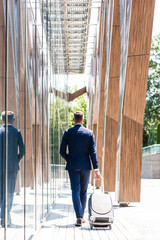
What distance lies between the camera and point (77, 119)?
7.27 m

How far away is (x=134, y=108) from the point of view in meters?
10.0

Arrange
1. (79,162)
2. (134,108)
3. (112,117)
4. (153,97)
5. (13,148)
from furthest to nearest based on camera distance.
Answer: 1. (153,97)
2. (112,117)
3. (134,108)
4. (79,162)
5. (13,148)

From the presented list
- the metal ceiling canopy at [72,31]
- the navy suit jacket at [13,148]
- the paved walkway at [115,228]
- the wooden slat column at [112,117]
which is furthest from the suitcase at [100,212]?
the wooden slat column at [112,117]

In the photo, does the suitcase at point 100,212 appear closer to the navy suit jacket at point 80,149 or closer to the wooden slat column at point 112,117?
the navy suit jacket at point 80,149

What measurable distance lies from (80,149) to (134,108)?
340 centimetres

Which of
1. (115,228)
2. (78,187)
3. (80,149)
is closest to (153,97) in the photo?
(80,149)

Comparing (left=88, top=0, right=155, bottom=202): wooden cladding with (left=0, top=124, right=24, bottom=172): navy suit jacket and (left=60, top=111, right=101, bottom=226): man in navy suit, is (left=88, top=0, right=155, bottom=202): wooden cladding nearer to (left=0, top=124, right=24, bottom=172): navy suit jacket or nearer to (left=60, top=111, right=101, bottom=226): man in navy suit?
(left=60, top=111, right=101, bottom=226): man in navy suit

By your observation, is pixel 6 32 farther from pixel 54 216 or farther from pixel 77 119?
pixel 54 216

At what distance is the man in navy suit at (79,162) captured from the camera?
6.85 metres

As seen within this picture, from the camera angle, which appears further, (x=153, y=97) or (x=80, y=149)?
(x=153, y=97)

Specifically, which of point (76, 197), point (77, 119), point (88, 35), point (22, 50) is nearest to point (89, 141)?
point (77, 119)

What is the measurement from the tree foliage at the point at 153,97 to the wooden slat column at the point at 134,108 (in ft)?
108

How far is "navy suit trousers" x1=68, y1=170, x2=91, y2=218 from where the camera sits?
6.82m

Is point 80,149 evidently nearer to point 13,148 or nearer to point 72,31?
point 13,148
